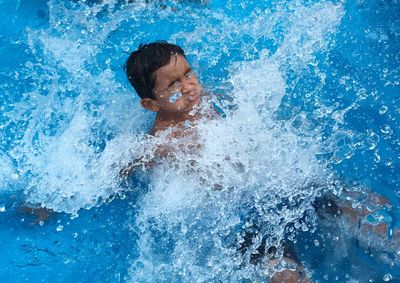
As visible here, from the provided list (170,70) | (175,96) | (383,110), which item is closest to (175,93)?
(175,96)

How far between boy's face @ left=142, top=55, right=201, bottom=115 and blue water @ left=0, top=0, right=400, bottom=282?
0.74ft

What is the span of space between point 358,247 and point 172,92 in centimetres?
116

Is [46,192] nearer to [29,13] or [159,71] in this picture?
[159,71]

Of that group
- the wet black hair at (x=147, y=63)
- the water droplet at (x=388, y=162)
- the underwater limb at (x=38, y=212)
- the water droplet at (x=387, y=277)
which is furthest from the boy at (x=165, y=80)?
the water droplet at (x=387, y=277)

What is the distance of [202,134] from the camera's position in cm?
249

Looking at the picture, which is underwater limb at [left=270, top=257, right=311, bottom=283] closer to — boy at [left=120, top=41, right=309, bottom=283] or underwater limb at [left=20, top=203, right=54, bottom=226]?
boy at [left=120, top=41, right=309, bottom=283]

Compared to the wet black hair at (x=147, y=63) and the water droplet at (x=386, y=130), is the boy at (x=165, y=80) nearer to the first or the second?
the wet black hair at (x=147, y=63)

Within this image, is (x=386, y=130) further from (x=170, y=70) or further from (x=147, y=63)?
(x=147, y=63)

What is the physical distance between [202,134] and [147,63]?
0.47m

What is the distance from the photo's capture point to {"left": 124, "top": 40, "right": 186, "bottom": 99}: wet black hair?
2.32 meters

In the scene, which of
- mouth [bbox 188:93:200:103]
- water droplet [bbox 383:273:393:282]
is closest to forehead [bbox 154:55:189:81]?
mouth [bbox 188:93:200:103]

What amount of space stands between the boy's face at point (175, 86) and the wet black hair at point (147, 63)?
2 centimetres

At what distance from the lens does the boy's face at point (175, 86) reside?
233 cm

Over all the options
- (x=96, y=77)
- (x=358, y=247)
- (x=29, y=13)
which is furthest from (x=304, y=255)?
(x=29, y=13)
